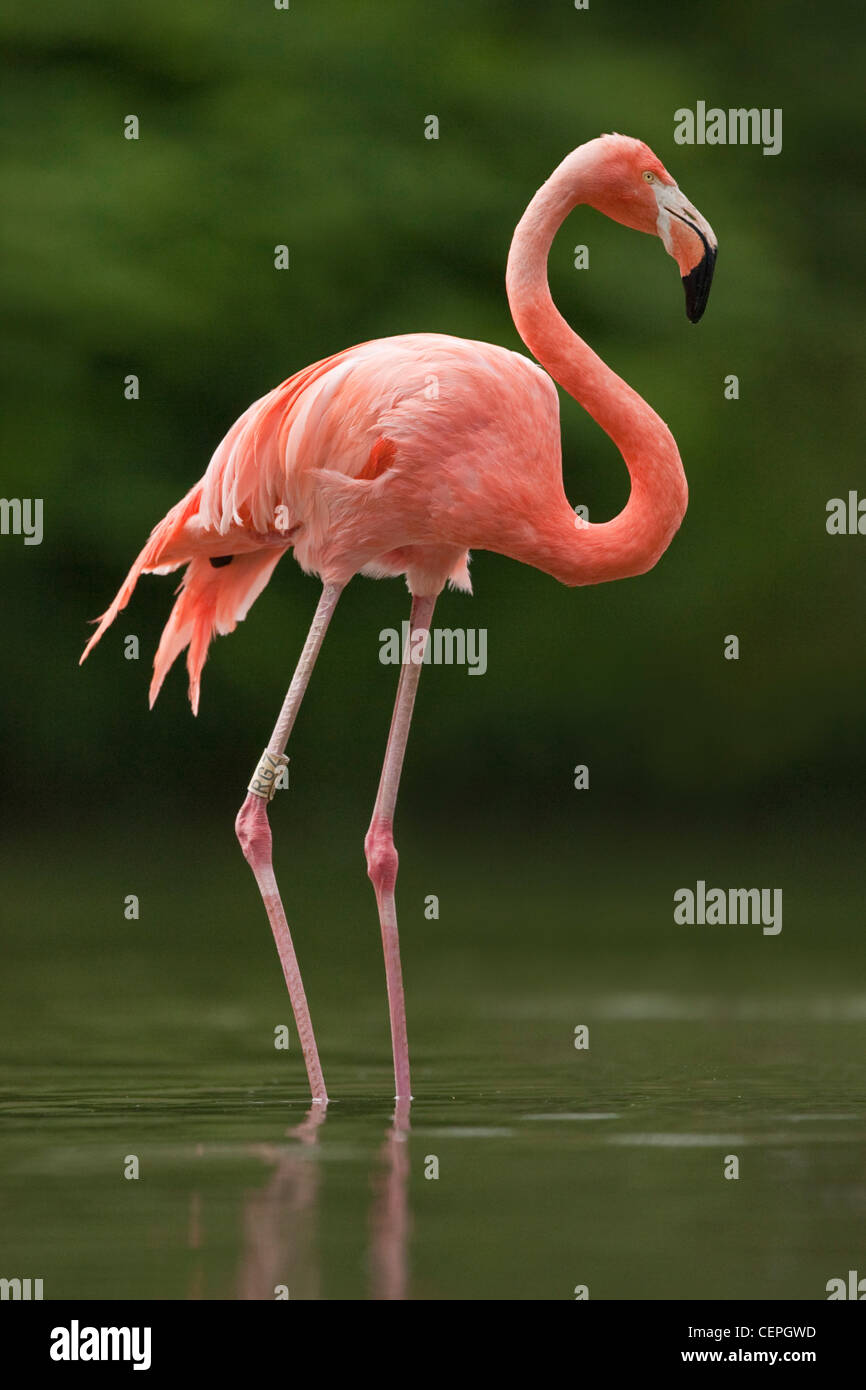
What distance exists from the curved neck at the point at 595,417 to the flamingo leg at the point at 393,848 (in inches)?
17.6

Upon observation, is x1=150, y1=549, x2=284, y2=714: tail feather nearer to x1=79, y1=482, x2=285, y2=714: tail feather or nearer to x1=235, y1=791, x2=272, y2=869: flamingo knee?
x1=79, y1=482, x2=285, y2=714: tail feather

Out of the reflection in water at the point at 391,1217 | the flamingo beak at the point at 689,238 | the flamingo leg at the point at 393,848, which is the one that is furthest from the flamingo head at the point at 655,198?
the reflection in water at the point at 391,1217

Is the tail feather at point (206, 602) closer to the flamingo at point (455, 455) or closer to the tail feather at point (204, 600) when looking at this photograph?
the tail feather at point (204, 600)

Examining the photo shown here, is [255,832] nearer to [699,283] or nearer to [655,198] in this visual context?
[699,283]

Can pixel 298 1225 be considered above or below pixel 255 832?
below

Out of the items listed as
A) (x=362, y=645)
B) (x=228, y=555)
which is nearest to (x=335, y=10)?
(x=362, y=645)

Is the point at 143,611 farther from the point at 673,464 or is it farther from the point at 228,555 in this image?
the point at 673,464

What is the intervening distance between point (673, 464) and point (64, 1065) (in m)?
2.30

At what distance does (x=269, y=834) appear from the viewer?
18.4 ft

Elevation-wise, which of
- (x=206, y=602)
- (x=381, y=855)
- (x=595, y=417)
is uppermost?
(x=595, y=417)

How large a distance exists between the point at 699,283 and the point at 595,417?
423 mm

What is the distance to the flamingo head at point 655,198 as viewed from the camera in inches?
219

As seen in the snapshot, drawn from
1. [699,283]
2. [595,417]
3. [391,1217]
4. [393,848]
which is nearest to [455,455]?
[595,417]

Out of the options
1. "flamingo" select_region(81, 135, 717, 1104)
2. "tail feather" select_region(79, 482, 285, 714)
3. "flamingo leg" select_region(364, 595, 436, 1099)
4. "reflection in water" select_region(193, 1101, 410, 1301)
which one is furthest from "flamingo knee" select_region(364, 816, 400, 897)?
"reflection in water" select_region(193, 1101, 410, 1301)
